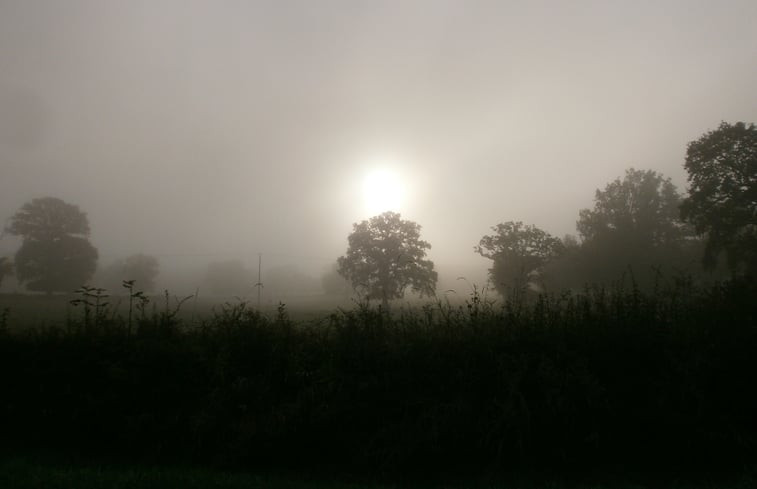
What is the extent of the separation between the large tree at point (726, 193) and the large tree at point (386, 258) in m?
25.2

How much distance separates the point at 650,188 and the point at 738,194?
23.2 metres

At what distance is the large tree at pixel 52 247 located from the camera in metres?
44.4

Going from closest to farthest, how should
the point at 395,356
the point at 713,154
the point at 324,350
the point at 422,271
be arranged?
the point at 395,356 < the point at 324,350 < the point at 713,154 < the point at 422,271

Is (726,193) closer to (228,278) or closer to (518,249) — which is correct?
(518,249)

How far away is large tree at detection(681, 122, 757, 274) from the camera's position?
25.3 meters

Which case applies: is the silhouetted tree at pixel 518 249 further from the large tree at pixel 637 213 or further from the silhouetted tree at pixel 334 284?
the silhouetted tree at pixel 334 284

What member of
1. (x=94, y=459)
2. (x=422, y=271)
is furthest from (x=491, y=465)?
(x=422, y=271)

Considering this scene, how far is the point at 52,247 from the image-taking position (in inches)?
1839

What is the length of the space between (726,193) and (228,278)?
66671mm

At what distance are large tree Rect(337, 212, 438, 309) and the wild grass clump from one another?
37859 mm

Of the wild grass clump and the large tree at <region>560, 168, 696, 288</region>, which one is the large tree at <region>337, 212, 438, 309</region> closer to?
the large tree at <region>560, 168, 696, 288</region>

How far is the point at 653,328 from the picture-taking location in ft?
19.4

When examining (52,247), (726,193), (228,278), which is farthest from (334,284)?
(726,193)

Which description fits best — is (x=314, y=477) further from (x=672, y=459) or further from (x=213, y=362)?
(x=672, y=459)
